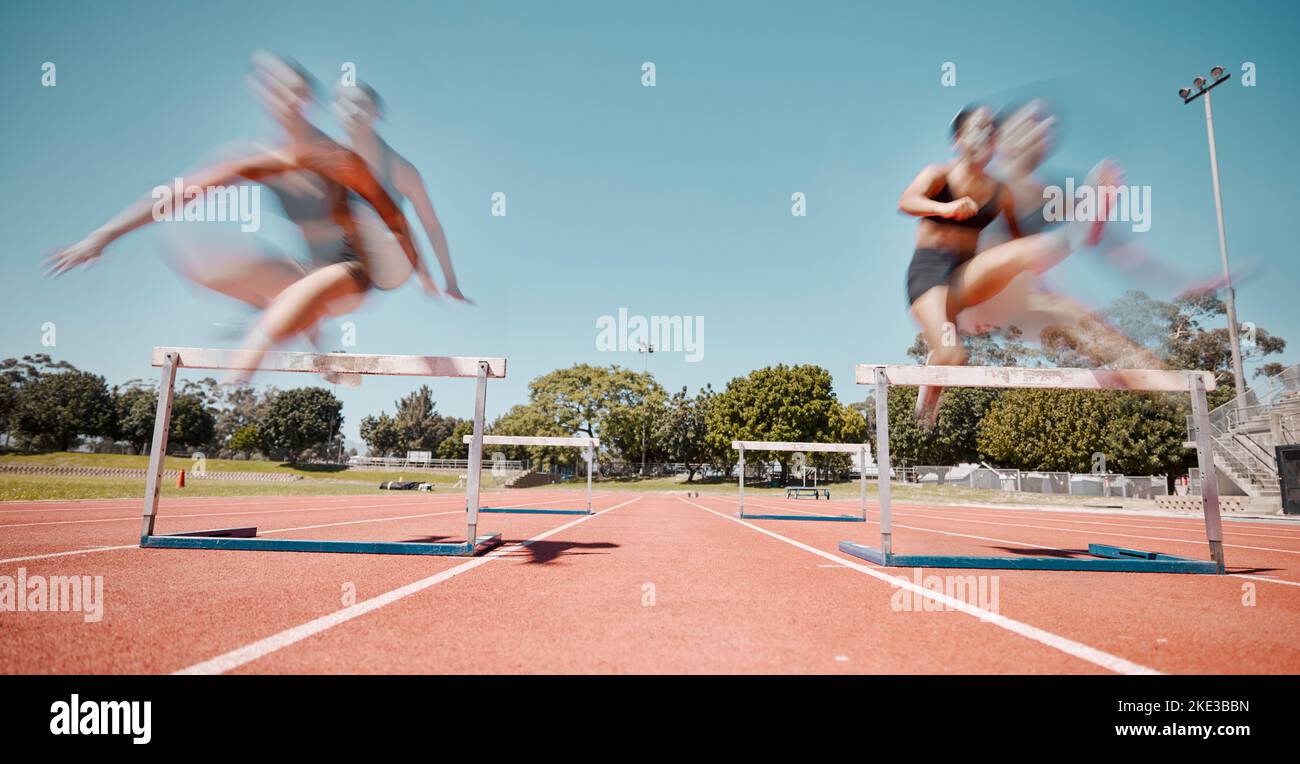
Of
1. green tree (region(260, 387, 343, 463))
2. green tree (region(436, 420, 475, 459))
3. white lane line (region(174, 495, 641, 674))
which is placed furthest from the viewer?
green tree (region(436, 420, 475, 459))

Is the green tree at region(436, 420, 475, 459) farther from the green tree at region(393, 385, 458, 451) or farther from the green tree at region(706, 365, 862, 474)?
the green tree at region(706, 365, 862, 474)

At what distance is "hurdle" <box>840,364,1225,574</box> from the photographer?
21.6 ft

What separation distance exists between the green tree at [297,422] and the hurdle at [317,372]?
91.5 metres

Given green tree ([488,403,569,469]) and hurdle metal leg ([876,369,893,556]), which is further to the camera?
green tree ([488,403,569,469])

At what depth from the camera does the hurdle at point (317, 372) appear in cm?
688

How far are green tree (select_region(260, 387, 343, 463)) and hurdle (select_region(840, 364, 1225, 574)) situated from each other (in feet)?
317

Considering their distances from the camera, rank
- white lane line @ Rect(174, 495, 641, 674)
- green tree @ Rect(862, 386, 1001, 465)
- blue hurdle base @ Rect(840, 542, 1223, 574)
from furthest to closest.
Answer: green tree @ Rect(862, 386, 1001, 465)
blue hurdle base @ Rect(840, 542, 1223, 574)
white lane line @ Rect(174, 495, 641, 674)

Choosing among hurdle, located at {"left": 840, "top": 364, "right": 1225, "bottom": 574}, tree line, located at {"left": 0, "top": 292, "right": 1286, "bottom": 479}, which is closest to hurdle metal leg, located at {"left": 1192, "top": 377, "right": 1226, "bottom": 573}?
hurdle, located at {"left": 840, "top": 364, "right": 1225, "bottom": 574}

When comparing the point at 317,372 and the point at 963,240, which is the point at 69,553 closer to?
the point at 317,372

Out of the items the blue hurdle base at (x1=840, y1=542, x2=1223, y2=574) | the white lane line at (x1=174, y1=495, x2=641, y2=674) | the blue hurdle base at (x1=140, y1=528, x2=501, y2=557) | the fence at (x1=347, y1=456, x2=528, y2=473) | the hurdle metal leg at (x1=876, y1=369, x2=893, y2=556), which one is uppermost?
the hurdle metal leg at (x1=876, y1=369, x2=893, y2=556)

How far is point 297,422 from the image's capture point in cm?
8662

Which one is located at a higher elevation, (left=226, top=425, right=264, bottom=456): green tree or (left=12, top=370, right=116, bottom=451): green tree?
(left=12, top=370, right=116, bottom=451): green tree
